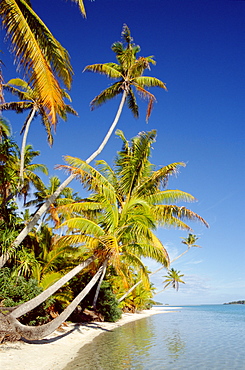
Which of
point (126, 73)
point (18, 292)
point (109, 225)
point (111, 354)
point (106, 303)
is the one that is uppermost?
point (126, 73)

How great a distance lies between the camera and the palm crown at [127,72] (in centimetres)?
1340

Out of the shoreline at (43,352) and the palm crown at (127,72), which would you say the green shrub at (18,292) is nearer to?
the shoreline at (43,352)

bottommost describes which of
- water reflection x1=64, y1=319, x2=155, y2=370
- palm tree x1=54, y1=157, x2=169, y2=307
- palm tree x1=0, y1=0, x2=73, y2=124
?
water reflection x1=64, y1=319, x2=155, y2=370

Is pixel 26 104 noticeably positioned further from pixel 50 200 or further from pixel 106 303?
pixel 106 303

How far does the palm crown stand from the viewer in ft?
44.0

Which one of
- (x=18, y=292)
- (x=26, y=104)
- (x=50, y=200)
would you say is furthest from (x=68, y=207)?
(x=26, y=104)

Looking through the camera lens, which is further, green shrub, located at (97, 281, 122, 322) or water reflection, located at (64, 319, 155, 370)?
green shrub, located at (97, 281, 122, 322)

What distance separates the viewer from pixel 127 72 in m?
13.7

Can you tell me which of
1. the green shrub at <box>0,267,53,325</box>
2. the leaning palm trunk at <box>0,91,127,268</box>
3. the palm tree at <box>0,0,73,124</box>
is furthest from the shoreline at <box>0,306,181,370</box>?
the palm tree at <box>0,0,73,124</box>

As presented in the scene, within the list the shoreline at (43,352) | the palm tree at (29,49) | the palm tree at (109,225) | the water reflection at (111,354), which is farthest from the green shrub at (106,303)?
the palm tree at (29,49)

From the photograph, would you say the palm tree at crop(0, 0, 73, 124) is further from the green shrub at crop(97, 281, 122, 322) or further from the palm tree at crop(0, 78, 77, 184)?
the green shrub at crop(97, 281, 122, 322)

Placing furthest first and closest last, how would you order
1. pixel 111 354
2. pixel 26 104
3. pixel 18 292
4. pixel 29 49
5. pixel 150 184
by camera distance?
pixel 26 104
pixel 150 184
pixel 18 292
pixel 111 354
pixel 29 49

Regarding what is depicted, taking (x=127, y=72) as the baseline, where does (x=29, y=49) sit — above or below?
below

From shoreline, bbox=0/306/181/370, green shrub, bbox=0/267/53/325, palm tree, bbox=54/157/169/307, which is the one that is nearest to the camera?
shoreline, bbox=0/306/181/370
